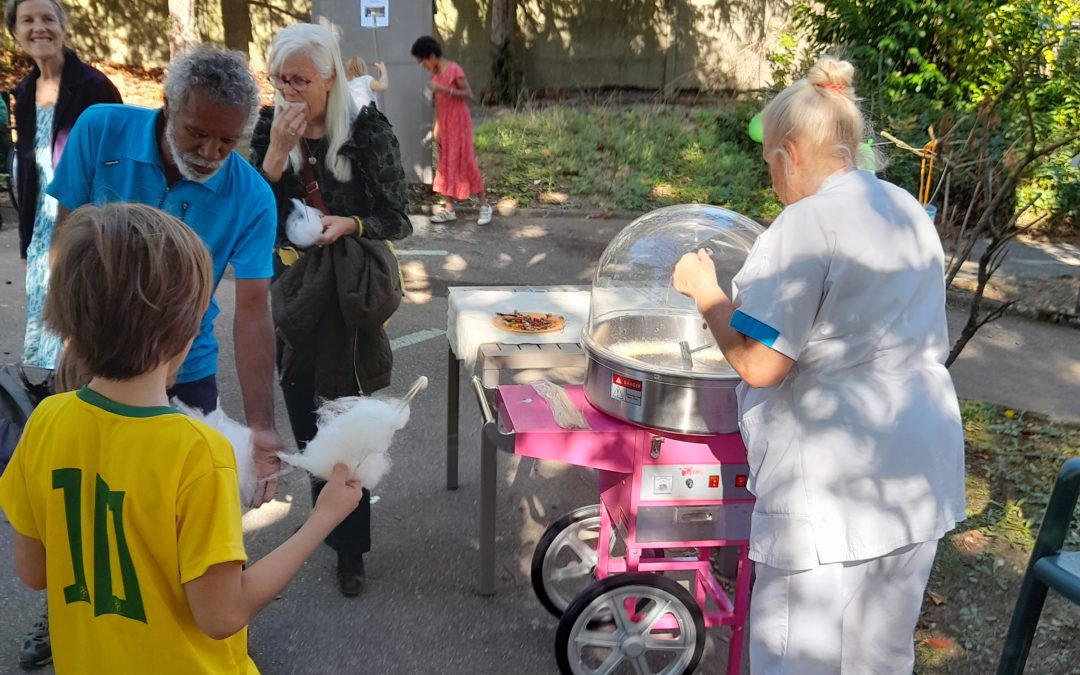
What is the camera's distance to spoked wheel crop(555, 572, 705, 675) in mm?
2828

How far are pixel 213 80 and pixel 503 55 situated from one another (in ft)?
48.8

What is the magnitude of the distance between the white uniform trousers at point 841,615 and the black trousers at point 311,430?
63.7 inches

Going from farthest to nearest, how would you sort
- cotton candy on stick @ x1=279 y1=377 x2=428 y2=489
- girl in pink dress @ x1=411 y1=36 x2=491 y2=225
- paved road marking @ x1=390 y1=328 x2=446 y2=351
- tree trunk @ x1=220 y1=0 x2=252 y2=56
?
1. tree trunk @ x1=220 y1=0 x2=252 y2=56
2. girl in pink dress @ x1=411 y1=36 x2=491 y2=225
3. paved road marking @ x1=390 y1=328 x2=446 y2=351
4. cotton candy on stick @ x1=279 y1=377 x2=428 y2=489

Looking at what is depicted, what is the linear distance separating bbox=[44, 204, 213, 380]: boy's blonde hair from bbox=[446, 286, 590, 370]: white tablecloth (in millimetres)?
1958

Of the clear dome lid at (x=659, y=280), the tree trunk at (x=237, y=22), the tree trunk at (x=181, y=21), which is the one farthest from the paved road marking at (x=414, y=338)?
→ the tree trunk at (x=237, y=22)

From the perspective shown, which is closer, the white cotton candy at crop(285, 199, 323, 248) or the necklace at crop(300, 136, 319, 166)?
the white cotton candy at crop(285, 199, 323, 248)

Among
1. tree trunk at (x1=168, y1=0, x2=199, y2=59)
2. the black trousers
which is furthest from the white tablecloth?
tree trunk at (x1=168, y1=0, x2=199, y2=59)

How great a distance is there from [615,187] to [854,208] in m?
9.11

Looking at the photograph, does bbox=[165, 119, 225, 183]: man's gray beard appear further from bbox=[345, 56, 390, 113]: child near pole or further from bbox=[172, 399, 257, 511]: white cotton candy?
bbox=[345, 56, 390, 113]: child near pole

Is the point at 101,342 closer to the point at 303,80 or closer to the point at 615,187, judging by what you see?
the point at 303,80

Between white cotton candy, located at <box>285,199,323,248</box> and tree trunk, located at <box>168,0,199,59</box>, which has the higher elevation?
tree trunk, located at <box>168,0,199,59</box>

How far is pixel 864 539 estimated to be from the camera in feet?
7.03

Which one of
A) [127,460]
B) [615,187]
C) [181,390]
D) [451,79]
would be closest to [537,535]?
[181,390]

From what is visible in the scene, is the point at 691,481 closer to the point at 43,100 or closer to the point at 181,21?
the point at 43,100
